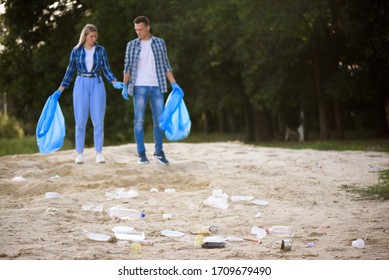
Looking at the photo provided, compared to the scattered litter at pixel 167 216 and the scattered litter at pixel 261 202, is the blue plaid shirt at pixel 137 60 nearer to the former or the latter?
the scattered litter at pixel 261 202

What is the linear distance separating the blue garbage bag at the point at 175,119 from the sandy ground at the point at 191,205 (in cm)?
50

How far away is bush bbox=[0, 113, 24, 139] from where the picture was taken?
63.8 ft

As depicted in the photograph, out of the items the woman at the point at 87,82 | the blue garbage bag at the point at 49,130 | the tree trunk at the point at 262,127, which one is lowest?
the tree trunk at the point at 262,127

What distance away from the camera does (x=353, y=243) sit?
15.7ft

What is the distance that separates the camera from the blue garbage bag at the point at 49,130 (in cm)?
884

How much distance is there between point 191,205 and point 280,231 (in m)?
1.44

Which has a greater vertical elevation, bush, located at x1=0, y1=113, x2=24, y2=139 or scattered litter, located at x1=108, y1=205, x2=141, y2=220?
bush, located at x1=0, y1=113, x2=24, y2=139

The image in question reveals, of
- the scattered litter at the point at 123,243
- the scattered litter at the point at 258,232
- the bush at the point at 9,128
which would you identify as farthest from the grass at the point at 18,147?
the scattered litter at the point at 123,243

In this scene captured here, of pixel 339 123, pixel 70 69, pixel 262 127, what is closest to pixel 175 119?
pixel 70 69

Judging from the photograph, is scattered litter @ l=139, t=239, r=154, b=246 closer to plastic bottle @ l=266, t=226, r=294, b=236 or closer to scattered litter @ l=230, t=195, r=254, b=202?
plastic bottle @ l=266, t=226, r=294, b=236

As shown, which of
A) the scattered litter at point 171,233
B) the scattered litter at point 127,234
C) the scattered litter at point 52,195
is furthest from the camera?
the scattered litter at point 52,195

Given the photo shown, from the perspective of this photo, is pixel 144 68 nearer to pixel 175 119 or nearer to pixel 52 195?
pixel 175 119

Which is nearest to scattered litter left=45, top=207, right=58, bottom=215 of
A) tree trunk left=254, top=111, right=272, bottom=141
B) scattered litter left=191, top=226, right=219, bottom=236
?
scattered litter left=191, top=226, right=219, bottom=236

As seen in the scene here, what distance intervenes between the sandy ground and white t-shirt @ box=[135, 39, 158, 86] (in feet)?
3.82
